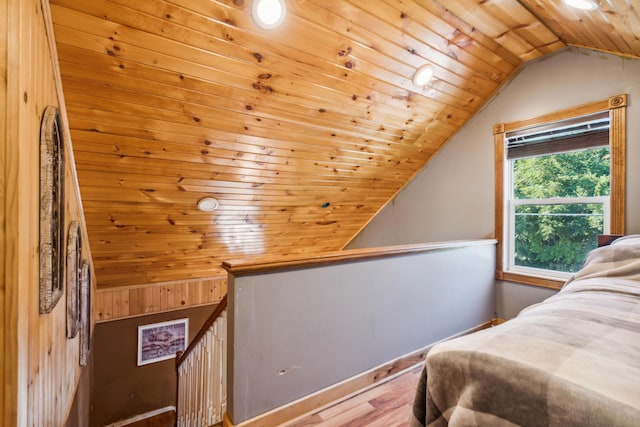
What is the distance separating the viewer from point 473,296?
8.48 feet

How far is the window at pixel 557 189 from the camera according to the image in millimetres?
2219

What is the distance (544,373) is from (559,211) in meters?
2.38

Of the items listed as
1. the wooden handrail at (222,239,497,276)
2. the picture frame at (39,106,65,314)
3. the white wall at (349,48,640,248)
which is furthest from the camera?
the white wall at (349,48,640,248)

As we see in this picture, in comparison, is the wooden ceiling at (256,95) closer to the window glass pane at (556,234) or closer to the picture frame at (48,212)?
the picture frame at (48,212)

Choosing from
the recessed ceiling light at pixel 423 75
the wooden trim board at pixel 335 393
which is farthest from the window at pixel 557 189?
the wooden trim board at pixel 335 393

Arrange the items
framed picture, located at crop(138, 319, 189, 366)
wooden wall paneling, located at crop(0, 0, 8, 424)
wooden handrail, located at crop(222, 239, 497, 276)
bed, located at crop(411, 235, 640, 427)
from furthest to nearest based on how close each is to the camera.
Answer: framed picture, located at crop(138, 319, 189, 366)
wooden handrail, located at crop(222, 239, 497, 276)
wooden wall paneling, located at crop(0, 0, 8, 424)
bed, located at crop(411, 235, 640, 427)

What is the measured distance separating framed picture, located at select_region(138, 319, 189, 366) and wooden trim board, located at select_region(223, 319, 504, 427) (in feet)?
8.87

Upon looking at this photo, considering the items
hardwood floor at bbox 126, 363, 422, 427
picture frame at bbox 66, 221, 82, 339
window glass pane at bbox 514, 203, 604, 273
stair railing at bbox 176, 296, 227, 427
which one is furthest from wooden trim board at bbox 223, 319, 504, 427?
window glass pane at bbox 514, 203, 604, 273

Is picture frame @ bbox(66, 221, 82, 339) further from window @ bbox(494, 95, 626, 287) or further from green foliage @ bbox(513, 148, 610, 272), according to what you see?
green foliage @ bbox(513, 148, 610, 272)

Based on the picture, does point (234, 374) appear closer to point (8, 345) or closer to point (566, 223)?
point (8, 345)

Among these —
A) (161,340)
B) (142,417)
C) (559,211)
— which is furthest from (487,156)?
(142,417)

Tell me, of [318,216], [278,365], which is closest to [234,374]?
[278,365]

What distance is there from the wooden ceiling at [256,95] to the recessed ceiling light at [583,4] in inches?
Result: 2.9

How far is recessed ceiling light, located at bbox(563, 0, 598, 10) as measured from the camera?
5.02 feet
